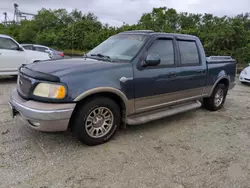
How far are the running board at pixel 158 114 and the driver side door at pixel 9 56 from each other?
19.0 feet

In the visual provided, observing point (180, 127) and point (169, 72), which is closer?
point (169, 72)

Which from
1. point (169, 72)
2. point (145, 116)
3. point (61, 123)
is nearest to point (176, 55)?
point (169, 72)

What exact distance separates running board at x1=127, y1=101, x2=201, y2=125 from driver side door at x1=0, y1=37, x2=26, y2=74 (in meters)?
5.78

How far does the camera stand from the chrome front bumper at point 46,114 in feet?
9.41

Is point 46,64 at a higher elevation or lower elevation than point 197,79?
higher

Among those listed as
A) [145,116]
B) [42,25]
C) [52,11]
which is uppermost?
[52,11]

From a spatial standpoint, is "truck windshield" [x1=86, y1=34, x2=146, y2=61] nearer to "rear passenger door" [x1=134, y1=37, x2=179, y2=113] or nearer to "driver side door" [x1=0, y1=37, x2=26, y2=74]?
"rear passenger door" [x1=134, y1=37, x2=179, y2=113]

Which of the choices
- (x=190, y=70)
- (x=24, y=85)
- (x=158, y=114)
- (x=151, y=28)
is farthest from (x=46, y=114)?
(x=151, y=28)

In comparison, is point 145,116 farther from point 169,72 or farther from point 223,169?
point 223,169

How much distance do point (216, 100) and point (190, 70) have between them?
63.4 inches

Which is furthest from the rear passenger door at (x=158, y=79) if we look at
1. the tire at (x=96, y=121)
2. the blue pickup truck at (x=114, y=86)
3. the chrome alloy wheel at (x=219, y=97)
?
the chrome alloy wheel at (x=219, y=97)

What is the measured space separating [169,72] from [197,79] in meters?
0.94

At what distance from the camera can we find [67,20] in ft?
137

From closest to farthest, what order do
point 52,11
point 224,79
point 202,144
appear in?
point 202,144, point 224,79, point 52,11
